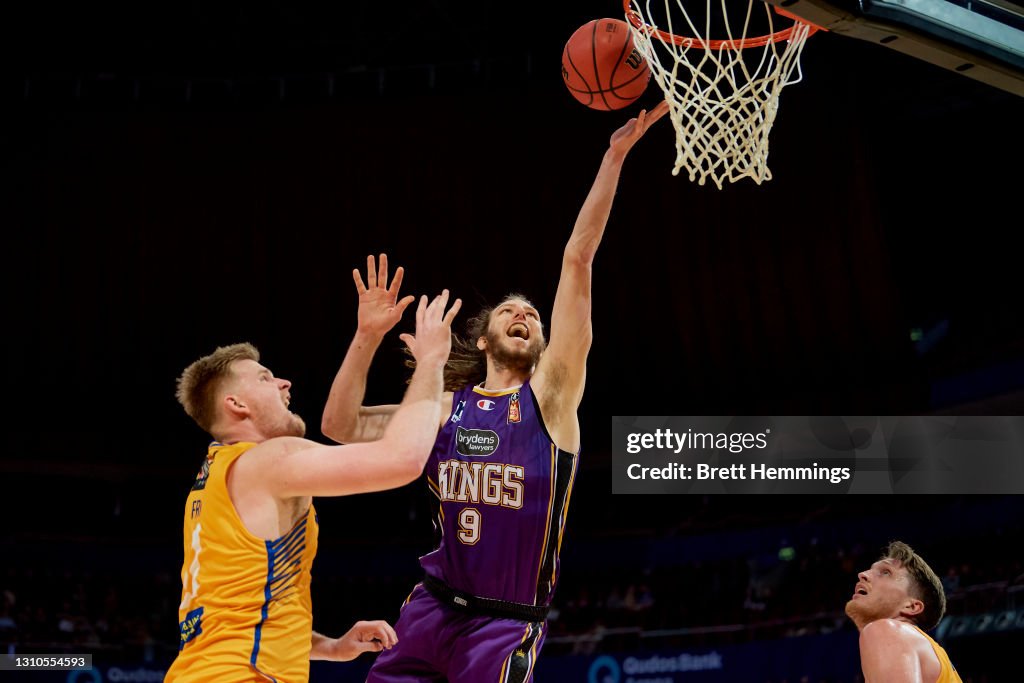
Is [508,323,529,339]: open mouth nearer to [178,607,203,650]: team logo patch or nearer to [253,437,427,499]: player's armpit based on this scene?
[253,437,427,499]: player's armpit

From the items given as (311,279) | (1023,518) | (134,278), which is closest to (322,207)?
(311,279)

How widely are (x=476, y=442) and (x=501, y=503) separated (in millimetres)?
293

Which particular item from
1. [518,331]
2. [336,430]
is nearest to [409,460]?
[336,430]

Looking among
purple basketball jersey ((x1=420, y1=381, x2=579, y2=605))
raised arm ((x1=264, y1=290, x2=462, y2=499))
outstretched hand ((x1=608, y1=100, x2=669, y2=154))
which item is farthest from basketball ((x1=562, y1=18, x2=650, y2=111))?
raised arm ((x1=264, y1=290, x2=462, y2=499))

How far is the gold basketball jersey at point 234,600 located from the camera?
333 cm

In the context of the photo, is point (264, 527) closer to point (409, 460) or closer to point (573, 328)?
point (409, 460)

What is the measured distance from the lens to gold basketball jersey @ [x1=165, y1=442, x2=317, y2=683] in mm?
3334

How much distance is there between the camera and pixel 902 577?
5.11 meters

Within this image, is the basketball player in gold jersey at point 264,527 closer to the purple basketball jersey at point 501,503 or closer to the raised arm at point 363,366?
the raised arm at point 363,366

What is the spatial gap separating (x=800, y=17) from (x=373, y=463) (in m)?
2.39

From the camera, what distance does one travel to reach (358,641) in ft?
13.3

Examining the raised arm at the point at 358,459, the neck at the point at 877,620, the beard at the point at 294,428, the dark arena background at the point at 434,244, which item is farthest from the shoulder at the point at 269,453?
the dark arena background at the point at 434,244

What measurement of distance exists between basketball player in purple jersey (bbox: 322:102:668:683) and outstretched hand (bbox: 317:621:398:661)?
0.23 metres

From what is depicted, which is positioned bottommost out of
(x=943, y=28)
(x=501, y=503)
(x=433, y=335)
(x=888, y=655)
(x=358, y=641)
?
(x=888, y=655)
